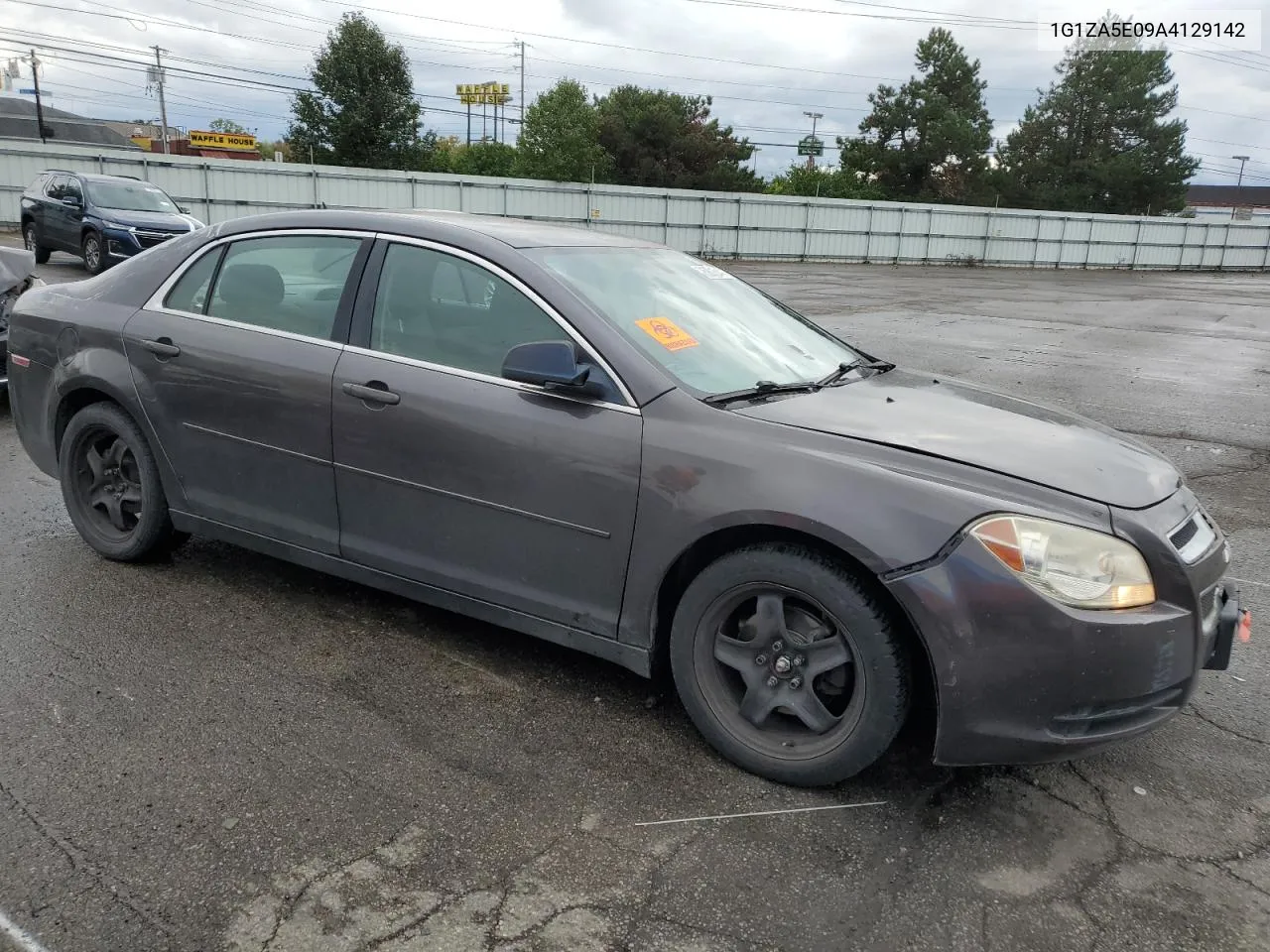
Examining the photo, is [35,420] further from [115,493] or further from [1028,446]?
[1028,446]

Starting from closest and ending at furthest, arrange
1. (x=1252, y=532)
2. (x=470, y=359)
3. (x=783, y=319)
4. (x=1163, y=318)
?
(x=470, y=359) < (x=783, y=319) < (x=1252, y=532) < (x=1163, y=318)

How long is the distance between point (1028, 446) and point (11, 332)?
4477 mm

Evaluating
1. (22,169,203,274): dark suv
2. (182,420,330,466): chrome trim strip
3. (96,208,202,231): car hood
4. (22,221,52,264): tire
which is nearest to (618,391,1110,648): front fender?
(182,420,330,466): chrome trim strip

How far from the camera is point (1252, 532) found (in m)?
5.50

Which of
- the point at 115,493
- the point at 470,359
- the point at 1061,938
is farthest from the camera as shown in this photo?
the point at 115,493

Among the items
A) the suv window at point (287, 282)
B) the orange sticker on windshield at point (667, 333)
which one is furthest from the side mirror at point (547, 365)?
the suv window at point (287, 282)

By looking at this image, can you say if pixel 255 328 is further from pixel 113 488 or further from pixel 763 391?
pixel 763 391

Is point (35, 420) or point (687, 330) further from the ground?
point (687, 330)

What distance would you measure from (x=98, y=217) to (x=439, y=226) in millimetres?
15673

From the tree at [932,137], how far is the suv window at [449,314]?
62848mm

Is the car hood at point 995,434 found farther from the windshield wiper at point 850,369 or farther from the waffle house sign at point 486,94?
the waffle house sign at point 486,94

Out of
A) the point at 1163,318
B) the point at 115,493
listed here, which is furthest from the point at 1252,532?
the point at 1163,318

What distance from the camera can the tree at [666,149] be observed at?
64875 mm

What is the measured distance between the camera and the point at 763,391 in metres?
3.29
